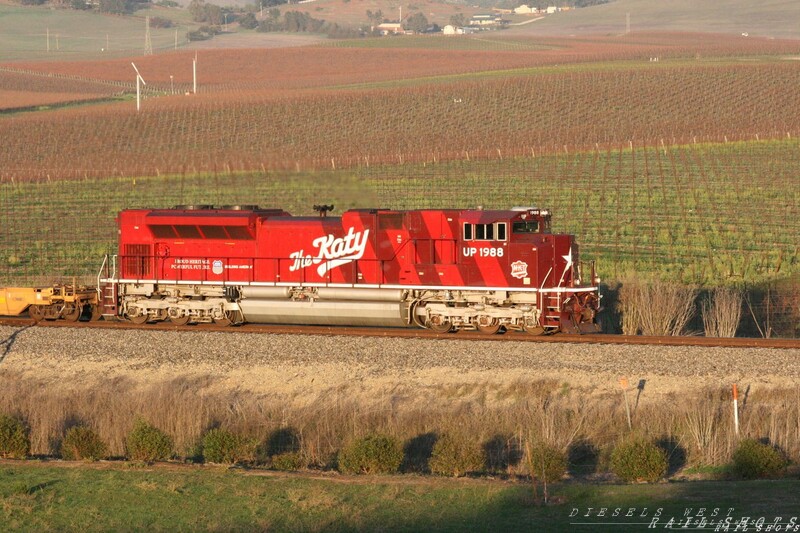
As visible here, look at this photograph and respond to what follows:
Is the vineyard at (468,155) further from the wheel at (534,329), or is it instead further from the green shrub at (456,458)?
the green shrub at (456,458)

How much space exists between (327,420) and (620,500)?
637 centimetres

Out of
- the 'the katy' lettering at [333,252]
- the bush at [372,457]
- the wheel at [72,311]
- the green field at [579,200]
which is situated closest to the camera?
the bush at [372,457]

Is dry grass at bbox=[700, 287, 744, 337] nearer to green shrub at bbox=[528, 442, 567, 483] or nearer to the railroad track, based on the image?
the railroad track

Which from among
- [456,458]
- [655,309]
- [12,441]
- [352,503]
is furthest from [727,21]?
[352,503]

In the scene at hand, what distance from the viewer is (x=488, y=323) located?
81.8ft

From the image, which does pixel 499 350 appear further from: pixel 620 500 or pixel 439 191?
pixel 439 191

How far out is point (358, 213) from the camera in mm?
25844

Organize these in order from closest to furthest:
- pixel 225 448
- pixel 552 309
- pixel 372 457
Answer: pixel 372 457 → pixel 225 448 → pixel 552 309

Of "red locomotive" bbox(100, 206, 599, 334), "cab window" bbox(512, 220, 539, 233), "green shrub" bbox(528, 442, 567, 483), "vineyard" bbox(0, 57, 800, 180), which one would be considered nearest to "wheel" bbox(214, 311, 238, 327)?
"red locomotive" bbox(100, 206, 599, 334)

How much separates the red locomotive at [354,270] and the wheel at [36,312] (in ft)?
5.59

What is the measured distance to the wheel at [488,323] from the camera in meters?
24.9

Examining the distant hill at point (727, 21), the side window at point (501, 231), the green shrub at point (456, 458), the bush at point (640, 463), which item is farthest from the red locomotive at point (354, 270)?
the distant hill at point (727, 21)

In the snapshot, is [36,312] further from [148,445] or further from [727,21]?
[727,21]

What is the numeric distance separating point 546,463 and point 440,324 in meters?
10.2
